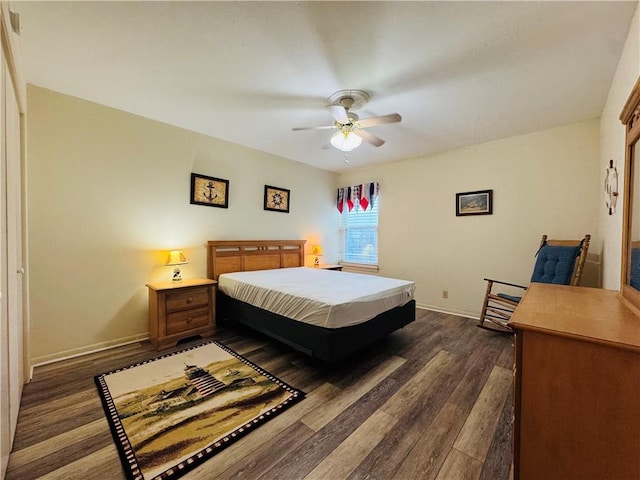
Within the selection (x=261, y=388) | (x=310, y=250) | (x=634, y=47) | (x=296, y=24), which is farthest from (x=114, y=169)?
(x=634, y=47)

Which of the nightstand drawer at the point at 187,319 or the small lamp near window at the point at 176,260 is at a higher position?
the small lamp near window at the point at 176,260

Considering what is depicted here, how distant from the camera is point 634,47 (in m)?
1.58

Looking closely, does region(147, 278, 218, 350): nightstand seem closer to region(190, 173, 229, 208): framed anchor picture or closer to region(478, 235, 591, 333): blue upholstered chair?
region(190, 173, 229, 208): framed anchor picture

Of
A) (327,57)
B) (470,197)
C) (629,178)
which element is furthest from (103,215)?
(470,197)

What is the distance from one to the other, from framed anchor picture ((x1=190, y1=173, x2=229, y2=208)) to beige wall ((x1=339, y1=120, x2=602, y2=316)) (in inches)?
105

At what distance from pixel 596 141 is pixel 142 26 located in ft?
14.3

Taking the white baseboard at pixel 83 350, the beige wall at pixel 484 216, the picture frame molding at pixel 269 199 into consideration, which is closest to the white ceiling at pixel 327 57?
the beige wall at pixel 484 216

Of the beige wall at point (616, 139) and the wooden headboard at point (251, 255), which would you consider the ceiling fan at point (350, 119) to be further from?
the wooden headboard at point (251, 255)

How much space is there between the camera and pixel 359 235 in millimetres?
5238

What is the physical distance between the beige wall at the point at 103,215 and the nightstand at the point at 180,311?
348 mm

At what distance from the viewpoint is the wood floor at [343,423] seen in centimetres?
133

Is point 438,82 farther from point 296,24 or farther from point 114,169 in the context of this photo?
point 114,169

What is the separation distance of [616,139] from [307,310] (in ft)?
9.31

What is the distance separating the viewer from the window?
4.98 meters
